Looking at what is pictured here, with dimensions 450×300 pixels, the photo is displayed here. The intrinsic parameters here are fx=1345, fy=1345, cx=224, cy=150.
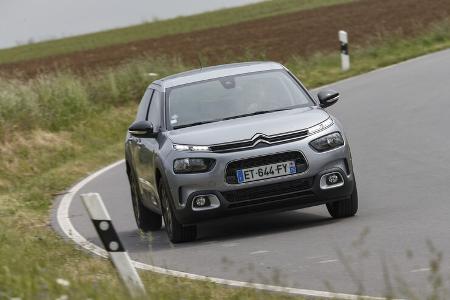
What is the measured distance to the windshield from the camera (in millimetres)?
12758

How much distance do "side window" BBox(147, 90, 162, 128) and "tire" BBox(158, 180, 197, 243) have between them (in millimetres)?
855

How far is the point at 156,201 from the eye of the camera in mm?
12969

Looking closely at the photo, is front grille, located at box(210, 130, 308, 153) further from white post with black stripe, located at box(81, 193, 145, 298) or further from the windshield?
white post with black stripe, located at box(81, 193, 145, 298)

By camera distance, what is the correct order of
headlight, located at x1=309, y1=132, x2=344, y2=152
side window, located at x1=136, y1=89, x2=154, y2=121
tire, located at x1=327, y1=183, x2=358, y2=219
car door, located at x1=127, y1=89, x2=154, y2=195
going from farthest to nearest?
side window, located at x1=136, y1=89, x2=154, y2=121
car door, located at x1=127, y1=89, x2=154, y2=195
tire, located at x1=327, y1=183, x2=358, y2=219
headlight, located at x1=309, y1=132, x2=344, y2=152

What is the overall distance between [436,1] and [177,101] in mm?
42455

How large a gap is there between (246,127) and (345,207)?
1.27 metres

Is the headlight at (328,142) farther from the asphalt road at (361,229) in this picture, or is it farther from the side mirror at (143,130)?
the side mirror at (143,130)

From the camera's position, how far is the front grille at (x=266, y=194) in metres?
11.8

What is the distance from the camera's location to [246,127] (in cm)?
1196

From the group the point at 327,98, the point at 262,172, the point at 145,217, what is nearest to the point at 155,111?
the point at 145,217

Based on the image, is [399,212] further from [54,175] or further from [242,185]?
[54,175]

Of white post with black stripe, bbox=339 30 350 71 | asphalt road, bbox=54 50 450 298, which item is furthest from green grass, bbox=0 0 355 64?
asphalt road, bbox=54 50 450 298

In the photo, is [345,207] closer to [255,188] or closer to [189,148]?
[255,188]

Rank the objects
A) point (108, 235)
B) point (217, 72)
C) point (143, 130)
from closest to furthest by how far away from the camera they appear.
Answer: point (108, 235) → point (143, 130) → point (217, 72)
